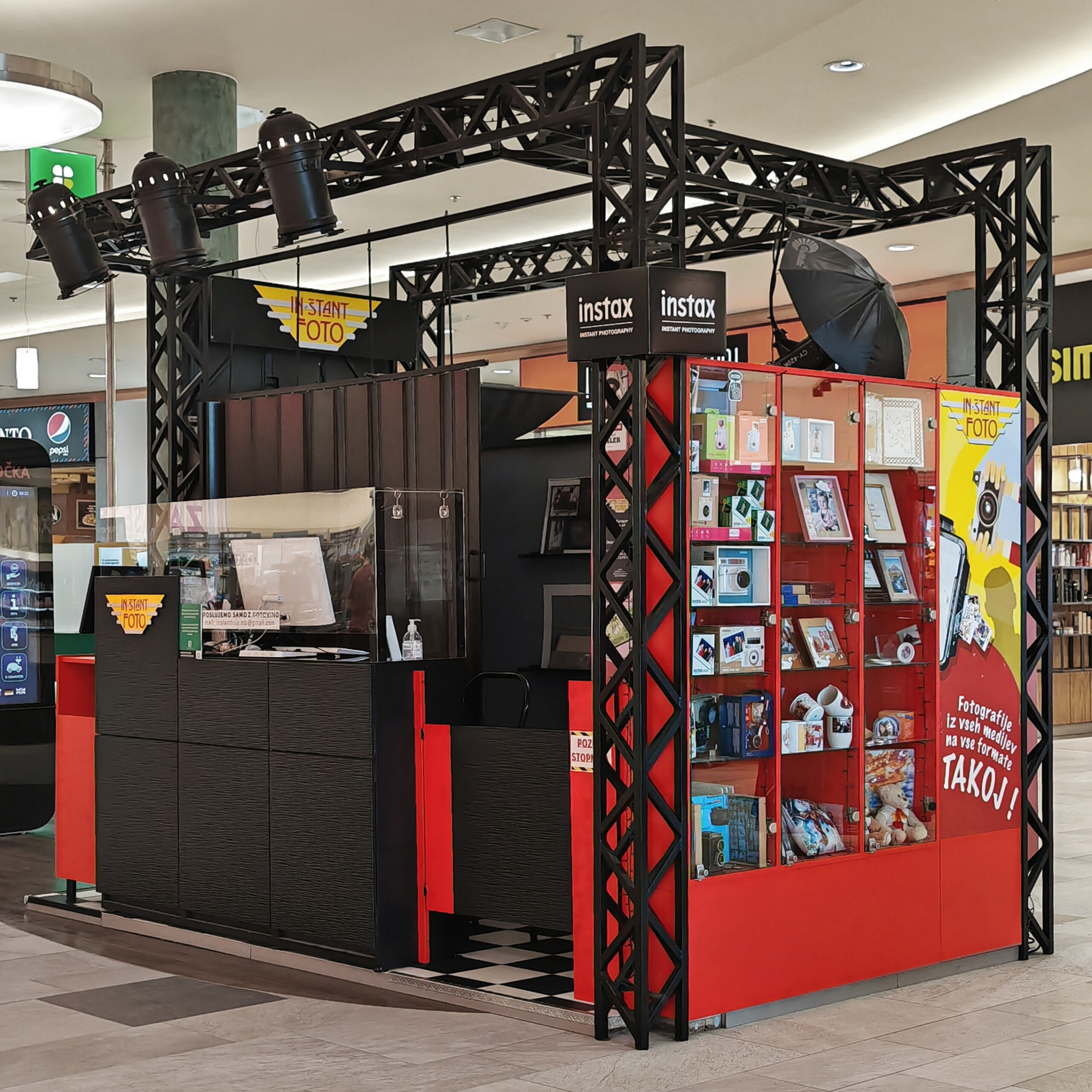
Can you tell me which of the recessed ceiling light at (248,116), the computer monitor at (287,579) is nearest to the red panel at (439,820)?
the computer monitor at (287,579)

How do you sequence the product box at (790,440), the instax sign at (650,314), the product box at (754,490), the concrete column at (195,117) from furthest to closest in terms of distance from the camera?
the concrete column at (195,117), the product box at (790,440), the product box at (754,490), the instax sign at (650,314)

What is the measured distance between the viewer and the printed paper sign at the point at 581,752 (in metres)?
5.00

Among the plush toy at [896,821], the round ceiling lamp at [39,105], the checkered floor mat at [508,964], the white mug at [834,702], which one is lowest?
the checkered floor mat at [508,964]

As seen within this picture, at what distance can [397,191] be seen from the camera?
11.5 meters

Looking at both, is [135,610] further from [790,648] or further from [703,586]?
[790,648]

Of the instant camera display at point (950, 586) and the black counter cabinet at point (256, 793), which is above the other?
the instant camera display at point (950, 586)

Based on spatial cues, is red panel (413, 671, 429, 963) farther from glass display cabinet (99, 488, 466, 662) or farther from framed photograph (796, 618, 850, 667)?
framed photograph (796, 618, 850, 667)

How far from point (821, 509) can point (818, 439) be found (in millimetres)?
250

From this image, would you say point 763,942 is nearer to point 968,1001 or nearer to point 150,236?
point 968,1001

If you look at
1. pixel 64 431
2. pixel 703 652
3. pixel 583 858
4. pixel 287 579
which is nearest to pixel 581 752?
pixel 583 858

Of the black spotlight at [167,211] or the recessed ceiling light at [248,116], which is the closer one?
the black spotlight at [167,211]

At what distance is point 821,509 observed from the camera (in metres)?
5.35

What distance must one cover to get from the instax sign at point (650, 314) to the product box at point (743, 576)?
0.69m

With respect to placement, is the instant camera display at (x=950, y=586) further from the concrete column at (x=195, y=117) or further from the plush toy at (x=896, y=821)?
the concrete column at (x=195, y=117)
